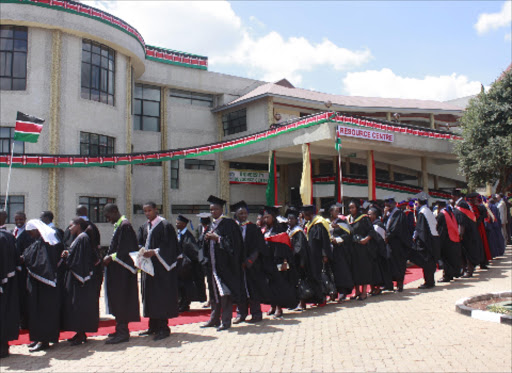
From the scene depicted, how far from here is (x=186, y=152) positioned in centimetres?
2064

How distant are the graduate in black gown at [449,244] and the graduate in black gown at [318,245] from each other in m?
3.50

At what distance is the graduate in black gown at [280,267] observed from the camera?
786 cm

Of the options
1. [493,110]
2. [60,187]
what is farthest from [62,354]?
[493,110]

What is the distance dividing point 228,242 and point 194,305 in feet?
10.5

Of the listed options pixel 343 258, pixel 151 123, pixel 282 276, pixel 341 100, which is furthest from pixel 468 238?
pixel 341 100

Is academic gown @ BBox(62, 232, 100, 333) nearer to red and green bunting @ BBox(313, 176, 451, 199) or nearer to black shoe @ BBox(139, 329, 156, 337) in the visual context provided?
black shoe @ BBox(139, 329, 156, 337)

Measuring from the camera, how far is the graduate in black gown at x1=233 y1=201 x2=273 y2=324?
758 centimetres

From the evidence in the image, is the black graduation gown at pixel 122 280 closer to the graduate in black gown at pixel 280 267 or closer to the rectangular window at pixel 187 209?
the graduate in black gown at pixel 280 267

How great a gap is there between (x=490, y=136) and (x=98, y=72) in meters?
16.8

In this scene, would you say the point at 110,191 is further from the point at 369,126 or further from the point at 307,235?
the point at 307,235

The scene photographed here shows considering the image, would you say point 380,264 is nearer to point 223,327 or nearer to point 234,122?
point 223,327

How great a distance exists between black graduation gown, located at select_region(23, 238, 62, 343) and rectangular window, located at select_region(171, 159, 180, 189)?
1922 cm

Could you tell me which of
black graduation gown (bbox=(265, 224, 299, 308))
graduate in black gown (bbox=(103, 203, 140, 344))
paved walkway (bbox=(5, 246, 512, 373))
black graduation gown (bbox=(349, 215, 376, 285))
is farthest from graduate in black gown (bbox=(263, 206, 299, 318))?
graduate in black gown (bbox=(103, 203, 140, 344))

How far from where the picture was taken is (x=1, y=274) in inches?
240
